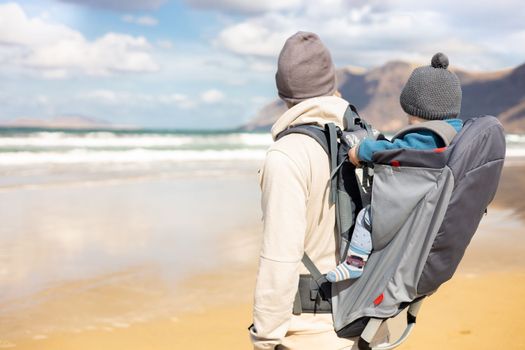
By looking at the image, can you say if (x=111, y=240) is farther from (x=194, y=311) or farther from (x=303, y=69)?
(x=303, y=69)

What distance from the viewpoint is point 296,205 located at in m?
1.73

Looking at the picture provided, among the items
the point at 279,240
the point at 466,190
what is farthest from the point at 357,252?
the point at 466,190

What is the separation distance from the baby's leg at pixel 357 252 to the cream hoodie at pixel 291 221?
11 cm

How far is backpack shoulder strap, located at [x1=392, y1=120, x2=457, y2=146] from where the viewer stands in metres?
1.73

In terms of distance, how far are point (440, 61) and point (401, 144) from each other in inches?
13.9

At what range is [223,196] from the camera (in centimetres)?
1112

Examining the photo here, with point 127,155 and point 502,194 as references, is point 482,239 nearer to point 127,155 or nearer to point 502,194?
point 502,194

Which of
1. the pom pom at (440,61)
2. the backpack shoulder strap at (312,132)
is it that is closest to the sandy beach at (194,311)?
the backpack shoulder strap at (312,132)

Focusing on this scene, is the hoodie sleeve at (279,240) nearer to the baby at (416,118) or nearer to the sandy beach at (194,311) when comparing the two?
the baby at (416,118)

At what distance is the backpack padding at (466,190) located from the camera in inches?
65.1

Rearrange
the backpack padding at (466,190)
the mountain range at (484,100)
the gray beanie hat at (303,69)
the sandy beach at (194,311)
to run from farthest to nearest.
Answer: the mountain range at (484,100) < the sandy beach at (194,311) < the gray beanie hat at (303,69) < the backpack padding at (466,190)

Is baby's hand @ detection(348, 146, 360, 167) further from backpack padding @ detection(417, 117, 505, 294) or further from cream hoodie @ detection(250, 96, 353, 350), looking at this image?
backpack padding @ detection(417, 117, 505, 294)

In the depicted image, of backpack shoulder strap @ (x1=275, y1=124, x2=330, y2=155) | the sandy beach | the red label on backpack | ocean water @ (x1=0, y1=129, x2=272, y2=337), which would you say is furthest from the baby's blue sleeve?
ocean water @ (x1=0, y1=129, x2=272, y2=337)

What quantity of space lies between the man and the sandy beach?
2.42m
